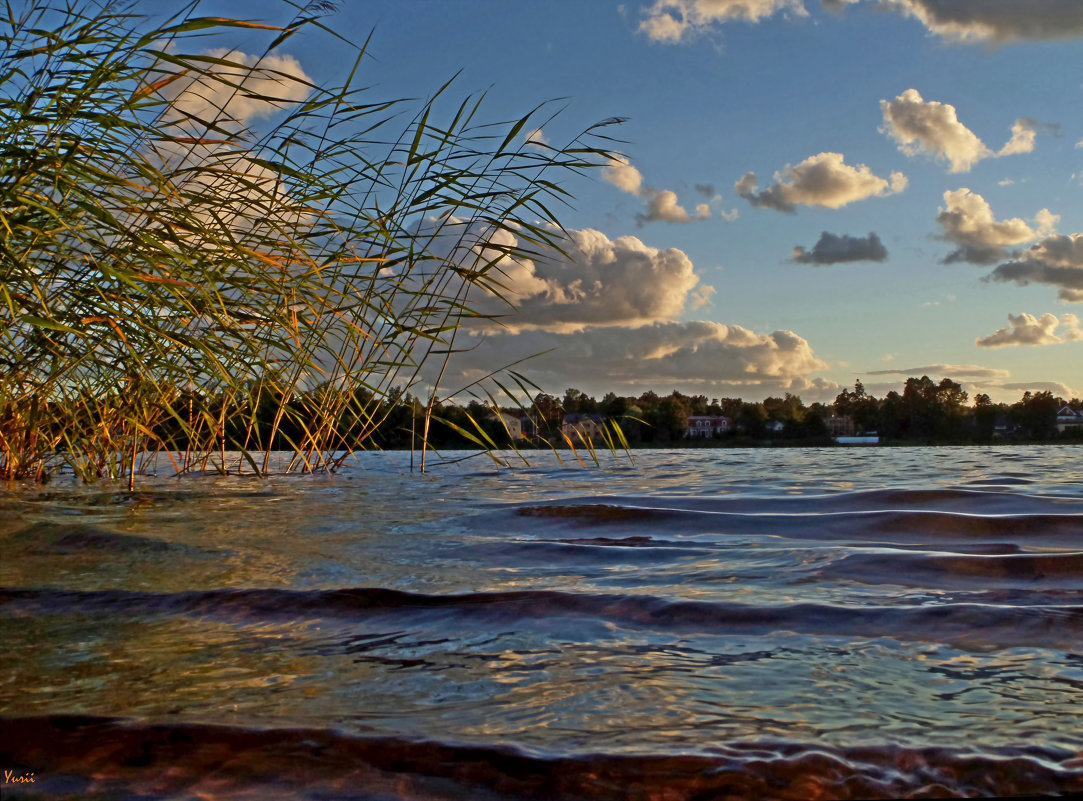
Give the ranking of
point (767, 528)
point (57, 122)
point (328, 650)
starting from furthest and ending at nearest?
1. point (767, 528)
2. point (57, 122)
3. point (328, 650)

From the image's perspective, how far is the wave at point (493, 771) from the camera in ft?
3.55

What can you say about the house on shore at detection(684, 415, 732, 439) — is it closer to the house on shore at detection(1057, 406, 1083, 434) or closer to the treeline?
the treeline

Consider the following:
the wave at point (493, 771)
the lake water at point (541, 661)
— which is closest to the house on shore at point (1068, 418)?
the lake water at point (541, 661)

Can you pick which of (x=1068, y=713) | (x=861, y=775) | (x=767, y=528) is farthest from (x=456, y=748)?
(x=767, y=528)

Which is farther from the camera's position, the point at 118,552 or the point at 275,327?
the point at 275,327

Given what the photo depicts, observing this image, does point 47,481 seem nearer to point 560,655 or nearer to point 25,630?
point 25,630

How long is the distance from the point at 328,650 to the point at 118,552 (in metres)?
1.65

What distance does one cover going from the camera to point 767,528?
3590 millimetres

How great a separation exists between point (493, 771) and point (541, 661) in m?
0.49

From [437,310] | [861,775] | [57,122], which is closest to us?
[861,775]

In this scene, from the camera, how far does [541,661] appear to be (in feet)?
5.31

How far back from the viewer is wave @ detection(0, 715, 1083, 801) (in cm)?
108

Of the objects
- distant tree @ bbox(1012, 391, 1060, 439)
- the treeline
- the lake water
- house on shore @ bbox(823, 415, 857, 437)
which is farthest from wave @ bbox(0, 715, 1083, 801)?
distant tree @ bbox(1012, 391, 1060, 439)

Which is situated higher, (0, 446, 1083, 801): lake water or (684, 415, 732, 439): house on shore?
(684, 415, 732, 439): house on shore
